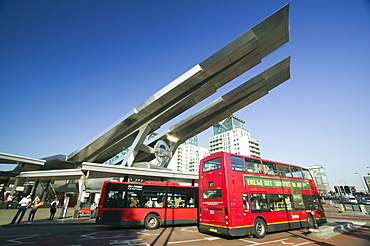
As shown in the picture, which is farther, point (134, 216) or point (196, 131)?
point (196, 131)

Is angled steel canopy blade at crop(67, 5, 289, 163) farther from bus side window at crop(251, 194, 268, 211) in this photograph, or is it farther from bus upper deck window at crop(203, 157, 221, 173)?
bus side window at crop(251, 194, 268, 211)

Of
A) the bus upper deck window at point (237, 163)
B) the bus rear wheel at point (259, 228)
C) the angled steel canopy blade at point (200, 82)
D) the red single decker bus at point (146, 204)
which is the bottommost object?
the bus rear wheel at point (259, 228)

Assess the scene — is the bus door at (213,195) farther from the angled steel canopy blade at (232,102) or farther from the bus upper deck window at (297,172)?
the angled steel canopy blade at (232,102)

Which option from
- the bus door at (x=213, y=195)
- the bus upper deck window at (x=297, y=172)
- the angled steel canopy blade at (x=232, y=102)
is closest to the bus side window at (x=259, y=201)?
the bus door at (x=213, y=195)

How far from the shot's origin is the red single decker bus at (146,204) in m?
10.6

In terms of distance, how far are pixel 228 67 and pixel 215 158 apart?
12.7m

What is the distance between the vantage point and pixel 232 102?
24.5 m

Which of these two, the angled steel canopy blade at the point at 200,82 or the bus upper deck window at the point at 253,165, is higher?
the angled steel canopy blade at the point at 200,82

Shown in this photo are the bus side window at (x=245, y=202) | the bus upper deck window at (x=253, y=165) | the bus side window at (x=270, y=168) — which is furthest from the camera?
the bus side window at (x=270, y=168)

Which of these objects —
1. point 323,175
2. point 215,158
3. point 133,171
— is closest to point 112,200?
point 215,158

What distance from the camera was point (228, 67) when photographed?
752 inches

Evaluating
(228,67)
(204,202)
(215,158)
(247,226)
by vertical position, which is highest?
(228,67)

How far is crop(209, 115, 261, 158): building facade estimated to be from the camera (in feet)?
286

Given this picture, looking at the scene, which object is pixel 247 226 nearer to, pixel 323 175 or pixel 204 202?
pixel 204 202
